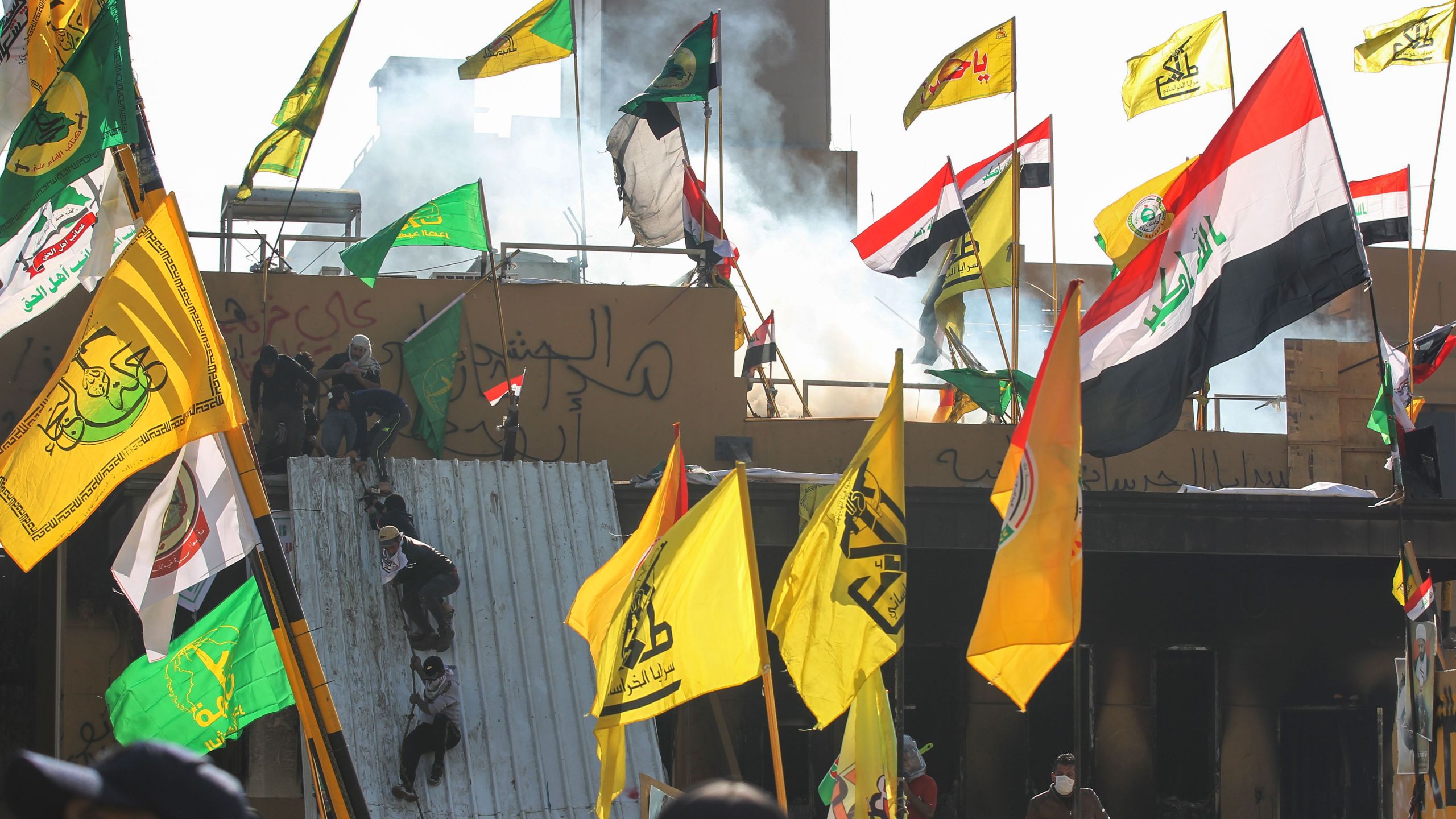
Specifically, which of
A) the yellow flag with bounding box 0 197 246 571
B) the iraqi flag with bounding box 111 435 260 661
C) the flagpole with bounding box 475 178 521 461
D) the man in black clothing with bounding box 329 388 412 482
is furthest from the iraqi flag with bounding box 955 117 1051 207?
the yellow flag with bounding box 0 197 246 571

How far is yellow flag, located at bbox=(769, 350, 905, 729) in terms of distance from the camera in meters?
7.57

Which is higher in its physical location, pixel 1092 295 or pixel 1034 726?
pixel 1092 295

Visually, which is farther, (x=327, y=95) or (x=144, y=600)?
(x=327, y=95)

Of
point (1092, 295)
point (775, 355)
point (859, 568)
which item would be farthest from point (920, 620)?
point (1092, 295)

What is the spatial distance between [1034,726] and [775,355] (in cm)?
457

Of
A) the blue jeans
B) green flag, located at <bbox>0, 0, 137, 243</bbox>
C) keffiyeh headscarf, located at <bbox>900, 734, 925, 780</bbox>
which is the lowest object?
keffiyeh headscarf, located at <bbox>900, 734, 925, 780</bbox>

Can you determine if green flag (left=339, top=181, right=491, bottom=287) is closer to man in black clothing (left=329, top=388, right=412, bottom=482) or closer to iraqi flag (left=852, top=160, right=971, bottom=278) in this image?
man in black clothing (left=329, top=388, right=412, bottom=482)

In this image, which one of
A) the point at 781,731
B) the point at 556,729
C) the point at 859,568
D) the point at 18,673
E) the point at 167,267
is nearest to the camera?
the point at 167,267

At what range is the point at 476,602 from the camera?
1149 cm

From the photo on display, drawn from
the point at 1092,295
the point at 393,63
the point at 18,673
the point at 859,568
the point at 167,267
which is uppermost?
the point at 393,63

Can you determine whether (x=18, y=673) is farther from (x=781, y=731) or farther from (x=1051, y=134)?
(x=1051, y=134)

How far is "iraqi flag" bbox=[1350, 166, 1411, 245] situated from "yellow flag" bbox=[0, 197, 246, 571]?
11459mm

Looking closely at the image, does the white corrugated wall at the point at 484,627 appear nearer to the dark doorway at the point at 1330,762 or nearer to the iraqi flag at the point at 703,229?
the iraqi flag at the point at 703,229

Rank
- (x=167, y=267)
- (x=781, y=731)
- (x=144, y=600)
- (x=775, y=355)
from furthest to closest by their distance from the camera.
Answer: (x=775, y=355) → (x=781, y=731) → (x=144, y=600) → (x=167, y=267)
